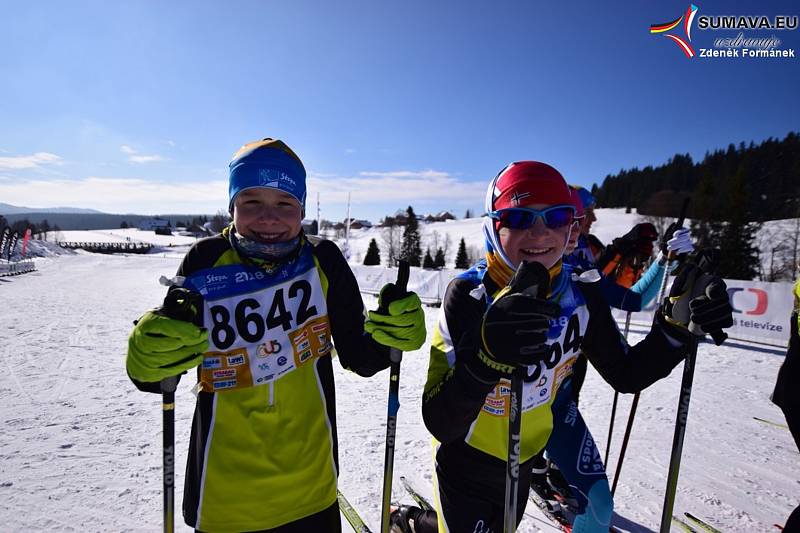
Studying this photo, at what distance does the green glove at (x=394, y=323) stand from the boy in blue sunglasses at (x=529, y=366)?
0.19 metres

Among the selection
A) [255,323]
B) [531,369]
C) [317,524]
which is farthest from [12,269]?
[531,369]

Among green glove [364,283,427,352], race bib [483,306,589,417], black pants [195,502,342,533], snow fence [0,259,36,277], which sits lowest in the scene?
snow fence [0,259,36,277]

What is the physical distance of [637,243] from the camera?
4375mm

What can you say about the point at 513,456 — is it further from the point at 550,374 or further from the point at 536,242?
the point at 536,242

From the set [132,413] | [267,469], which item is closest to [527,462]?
[267,469]

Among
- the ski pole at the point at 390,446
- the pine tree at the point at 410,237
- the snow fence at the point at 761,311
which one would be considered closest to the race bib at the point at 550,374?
the ski pole at the point at 390,446

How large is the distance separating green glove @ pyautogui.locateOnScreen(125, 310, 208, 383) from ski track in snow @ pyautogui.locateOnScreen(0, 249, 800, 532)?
8.54 feet

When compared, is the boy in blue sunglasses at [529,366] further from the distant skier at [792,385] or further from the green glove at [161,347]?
the distant skier at [792,385]

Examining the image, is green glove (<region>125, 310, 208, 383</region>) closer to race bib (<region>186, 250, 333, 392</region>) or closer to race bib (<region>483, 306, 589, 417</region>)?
race bib (<region>186, 250, 333, 392</region>)

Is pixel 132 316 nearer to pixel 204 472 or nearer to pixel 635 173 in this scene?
pixel 204 472

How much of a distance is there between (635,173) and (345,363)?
104 m

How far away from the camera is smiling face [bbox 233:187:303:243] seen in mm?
1987

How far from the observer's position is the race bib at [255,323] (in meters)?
1.96

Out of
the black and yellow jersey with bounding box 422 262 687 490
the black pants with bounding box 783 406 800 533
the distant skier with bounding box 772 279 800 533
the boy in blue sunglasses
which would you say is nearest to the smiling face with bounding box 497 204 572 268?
the boy in blue sunglasses
